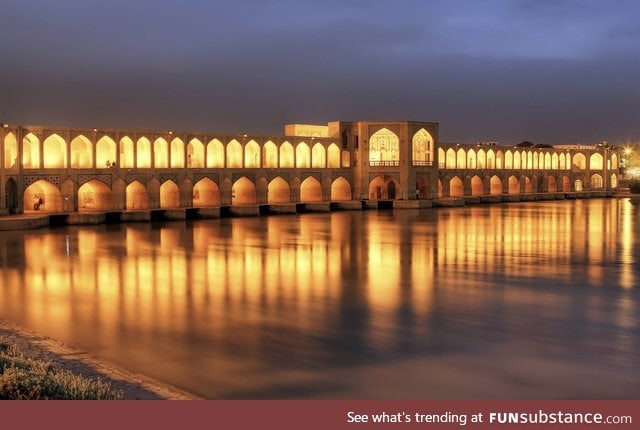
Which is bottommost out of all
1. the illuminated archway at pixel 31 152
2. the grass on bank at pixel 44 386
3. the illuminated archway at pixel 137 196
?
the grass on bank at pixel 44 386

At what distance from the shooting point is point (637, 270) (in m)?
12.5

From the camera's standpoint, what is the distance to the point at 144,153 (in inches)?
1070

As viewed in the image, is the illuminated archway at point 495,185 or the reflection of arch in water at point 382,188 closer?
the reflection of arch in water at point 382,188

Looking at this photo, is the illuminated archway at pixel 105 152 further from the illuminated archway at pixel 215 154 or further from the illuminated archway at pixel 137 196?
the illuminated archway at pixel 215 154

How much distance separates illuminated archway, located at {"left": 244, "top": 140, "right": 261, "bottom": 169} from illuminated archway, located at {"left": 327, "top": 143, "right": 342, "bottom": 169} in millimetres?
4074

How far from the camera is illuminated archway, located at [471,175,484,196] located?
40.7m

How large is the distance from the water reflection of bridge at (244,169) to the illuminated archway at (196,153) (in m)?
0.05

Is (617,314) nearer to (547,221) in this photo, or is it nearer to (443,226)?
(443,226)

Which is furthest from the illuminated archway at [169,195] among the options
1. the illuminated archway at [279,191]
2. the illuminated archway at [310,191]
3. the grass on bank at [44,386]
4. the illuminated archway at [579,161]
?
the illuminated archway at [579,161]

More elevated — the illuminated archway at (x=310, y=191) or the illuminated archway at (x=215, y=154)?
the illuminated archway at (x=215, y=154)

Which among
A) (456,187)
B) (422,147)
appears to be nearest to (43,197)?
(422,147)

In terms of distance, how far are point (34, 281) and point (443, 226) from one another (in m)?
13.5

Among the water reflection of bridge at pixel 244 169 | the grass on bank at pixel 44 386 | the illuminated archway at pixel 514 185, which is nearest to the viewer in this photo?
the grass on bank at pixel 44 386

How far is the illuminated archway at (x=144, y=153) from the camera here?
27000mm
